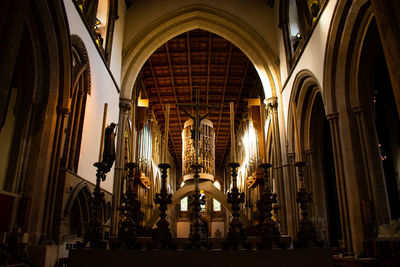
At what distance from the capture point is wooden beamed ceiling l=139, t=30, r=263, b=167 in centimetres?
Answer: 1319

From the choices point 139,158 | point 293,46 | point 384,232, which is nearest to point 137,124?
point 139,158

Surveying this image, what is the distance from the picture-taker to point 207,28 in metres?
11.3

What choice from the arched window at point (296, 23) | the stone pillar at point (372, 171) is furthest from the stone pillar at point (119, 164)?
the stone pillar at point (372, 171)

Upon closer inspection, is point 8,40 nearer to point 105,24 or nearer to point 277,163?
point 105,24

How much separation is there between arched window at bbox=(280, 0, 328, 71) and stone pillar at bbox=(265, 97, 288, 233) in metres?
1.47

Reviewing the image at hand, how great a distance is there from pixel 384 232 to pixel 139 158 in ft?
30.4

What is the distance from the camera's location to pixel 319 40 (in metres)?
7.32

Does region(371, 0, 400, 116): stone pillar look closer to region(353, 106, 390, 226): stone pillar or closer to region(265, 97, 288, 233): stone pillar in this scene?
region(353, 106, 390, 226): stone pillar

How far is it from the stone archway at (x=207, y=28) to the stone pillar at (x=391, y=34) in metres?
6.60

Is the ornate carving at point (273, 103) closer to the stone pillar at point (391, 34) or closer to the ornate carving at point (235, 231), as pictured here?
the stone pillar at point (391, 34)

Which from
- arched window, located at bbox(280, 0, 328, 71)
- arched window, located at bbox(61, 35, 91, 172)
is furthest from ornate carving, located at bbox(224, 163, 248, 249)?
arched window, located at bbox(280, 0, 328, 71)

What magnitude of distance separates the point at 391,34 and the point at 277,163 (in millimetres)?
6507

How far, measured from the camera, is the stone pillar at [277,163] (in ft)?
31.4

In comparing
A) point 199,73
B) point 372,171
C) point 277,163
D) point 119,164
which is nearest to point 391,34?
point 372,171
